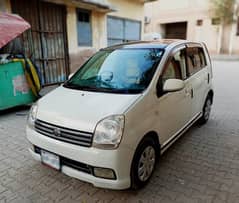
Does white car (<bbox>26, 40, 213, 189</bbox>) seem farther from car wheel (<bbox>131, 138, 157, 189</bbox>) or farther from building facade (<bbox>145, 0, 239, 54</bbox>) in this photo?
building facade (<bbox>145, 0, 239, 54</bbox>)

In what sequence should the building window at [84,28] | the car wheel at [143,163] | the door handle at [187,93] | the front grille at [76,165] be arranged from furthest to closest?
the building window at [84,28]
the door handle at [187,93]
the car wheel at [143,163]
the front grille at [76,165]

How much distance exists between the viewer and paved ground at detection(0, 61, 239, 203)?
A: 7.66ft

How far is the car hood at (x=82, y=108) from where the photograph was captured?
2.12 m

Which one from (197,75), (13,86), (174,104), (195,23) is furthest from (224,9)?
(174,104)

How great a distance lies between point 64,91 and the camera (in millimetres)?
2787

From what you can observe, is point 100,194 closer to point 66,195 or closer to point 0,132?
point 66,195

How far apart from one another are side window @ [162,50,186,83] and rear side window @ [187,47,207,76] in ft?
0.64

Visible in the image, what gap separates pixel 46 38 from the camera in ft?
23.6

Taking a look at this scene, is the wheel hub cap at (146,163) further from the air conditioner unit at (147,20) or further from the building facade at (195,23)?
the air conditioner unit at (147,20)

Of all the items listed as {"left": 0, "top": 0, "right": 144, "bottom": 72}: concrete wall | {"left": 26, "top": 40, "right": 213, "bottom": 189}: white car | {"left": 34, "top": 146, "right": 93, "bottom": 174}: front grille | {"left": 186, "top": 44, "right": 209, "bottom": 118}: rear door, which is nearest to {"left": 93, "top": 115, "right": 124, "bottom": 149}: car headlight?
{"left": 26, "top": 40, "right": 213, "bottom": 189}: white car

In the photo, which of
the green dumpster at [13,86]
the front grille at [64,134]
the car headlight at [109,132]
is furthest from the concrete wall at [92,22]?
the car headlight at [109,132]

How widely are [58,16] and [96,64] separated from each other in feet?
17.1

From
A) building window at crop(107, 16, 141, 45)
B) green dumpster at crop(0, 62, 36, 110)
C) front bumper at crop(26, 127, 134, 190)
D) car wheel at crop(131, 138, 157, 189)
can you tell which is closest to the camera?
front bumper at crop(26, 127, 134, 190)

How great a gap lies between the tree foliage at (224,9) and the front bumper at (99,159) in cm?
2502
